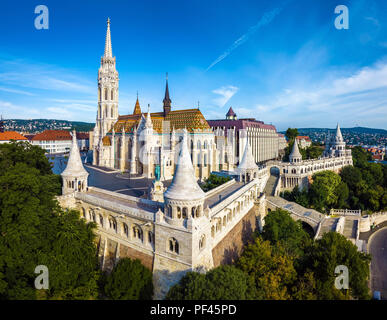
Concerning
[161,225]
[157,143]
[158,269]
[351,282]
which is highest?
[157,143]

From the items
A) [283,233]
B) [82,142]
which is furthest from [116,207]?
[82,142]

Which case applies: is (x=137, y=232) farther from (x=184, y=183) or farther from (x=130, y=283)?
(x=184, y=183)

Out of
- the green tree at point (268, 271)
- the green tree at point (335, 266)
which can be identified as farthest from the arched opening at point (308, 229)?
the green tree at point (268, 271)

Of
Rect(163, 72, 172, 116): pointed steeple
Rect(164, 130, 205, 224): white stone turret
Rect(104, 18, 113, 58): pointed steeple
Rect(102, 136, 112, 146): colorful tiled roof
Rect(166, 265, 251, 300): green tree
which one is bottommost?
Rect(166, 265, 251, 300): green tree

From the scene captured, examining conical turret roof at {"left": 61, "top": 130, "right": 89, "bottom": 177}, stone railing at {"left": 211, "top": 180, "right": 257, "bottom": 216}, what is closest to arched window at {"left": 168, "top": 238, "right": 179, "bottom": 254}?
stone railing at {"left": 211, "top": 180, "right": 257, "bottom": 216}

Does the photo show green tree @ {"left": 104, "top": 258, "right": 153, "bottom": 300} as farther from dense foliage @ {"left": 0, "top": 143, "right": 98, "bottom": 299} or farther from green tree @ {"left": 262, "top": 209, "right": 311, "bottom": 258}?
green tree @ {"left": 262, "top": 209, "right": 311, "bottom": 258}

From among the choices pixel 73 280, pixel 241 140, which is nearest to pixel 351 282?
pixel 73 280
